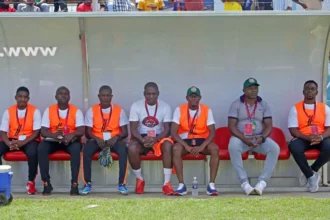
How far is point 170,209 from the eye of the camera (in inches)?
253

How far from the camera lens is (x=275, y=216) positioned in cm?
608

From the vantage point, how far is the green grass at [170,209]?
6.11 metres

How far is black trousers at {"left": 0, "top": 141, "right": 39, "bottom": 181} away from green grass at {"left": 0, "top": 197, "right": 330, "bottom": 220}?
66 centimetres

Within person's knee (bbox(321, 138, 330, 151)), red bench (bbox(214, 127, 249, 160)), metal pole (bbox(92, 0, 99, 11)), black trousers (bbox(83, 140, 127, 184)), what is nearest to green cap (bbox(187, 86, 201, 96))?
red bench (bbox(214, 127, 249, 160))

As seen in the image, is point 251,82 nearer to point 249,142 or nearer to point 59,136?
point 249,142

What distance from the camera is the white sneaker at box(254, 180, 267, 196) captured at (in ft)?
24.1

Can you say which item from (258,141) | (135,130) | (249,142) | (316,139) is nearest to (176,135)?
(135,130)

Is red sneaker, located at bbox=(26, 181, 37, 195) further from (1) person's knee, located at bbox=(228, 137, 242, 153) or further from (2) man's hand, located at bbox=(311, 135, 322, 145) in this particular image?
(2) man's hand, located at bbox=(311, 135, 322, 145)

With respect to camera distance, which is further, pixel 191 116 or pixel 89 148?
pixel 191 116

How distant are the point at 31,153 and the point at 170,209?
→ 2.03 meters

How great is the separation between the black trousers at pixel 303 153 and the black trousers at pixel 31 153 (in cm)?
303

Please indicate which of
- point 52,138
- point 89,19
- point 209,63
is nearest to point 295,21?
point 209,63

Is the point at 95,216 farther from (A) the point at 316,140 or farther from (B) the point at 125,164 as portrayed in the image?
(A) the point at 316,140

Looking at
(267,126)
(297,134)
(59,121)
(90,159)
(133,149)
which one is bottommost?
(90,159)
